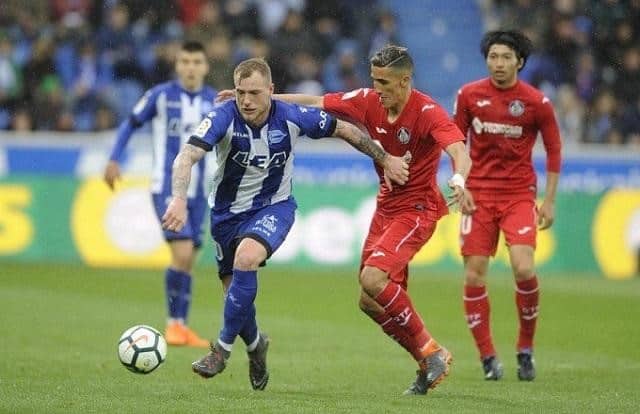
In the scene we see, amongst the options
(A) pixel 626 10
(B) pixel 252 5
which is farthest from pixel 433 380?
(A) pixel 626 10

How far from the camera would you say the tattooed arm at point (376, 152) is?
872 centimetres

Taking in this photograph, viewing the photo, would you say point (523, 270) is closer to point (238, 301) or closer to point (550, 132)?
point (550, 132)

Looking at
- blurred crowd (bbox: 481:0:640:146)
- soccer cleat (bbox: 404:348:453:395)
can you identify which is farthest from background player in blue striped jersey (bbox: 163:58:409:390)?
blurred crowd (bbox: 481:0:640:146)

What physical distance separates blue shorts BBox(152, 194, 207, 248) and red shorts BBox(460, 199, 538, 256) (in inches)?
115

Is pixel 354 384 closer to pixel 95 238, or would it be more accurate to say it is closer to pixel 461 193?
pixel 461 193

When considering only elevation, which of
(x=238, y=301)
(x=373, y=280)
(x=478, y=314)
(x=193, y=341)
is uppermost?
(x=373, y=280)

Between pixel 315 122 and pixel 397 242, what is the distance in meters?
0.94

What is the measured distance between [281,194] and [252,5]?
52.1ft

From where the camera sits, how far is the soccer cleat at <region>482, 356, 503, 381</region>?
385 inches

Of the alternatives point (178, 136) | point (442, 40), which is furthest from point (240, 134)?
point (442, 40)

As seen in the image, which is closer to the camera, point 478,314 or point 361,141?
point 361,141

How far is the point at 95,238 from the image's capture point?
19.5 metres

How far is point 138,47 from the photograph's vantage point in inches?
885

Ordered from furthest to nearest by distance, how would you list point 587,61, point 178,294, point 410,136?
point 587,61 → point 178,294 → point 410,136
